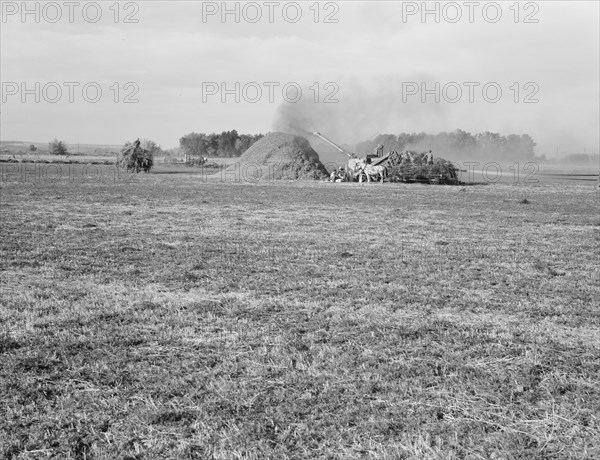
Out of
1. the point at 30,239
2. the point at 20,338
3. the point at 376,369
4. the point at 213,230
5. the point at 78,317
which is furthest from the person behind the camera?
the point at 213,230

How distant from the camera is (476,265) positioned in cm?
1148

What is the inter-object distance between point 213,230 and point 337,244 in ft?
12.6

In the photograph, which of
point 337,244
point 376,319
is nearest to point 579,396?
point 376,319

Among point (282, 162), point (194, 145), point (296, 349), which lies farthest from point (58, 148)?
point (296, 349)

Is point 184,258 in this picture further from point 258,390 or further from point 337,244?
point 258,390

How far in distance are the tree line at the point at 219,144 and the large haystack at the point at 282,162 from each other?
9154cm

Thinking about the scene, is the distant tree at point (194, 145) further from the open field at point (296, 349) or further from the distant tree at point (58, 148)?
the open field at point (296, 349)

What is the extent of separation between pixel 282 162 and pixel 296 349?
4258 centimetres

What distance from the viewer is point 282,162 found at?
1908 inches

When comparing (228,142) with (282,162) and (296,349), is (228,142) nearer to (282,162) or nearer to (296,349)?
(282,162)

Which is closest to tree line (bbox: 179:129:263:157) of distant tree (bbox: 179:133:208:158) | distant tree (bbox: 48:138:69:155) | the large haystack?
distant tree (bbox: 179:133:208:158)

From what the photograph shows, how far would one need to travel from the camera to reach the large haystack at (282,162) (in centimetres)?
4797

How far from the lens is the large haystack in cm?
4797

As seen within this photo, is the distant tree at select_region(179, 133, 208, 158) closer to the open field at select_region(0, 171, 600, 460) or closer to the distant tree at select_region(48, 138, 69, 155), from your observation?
the distant tree at select_region(48, 138, 69, 155)
